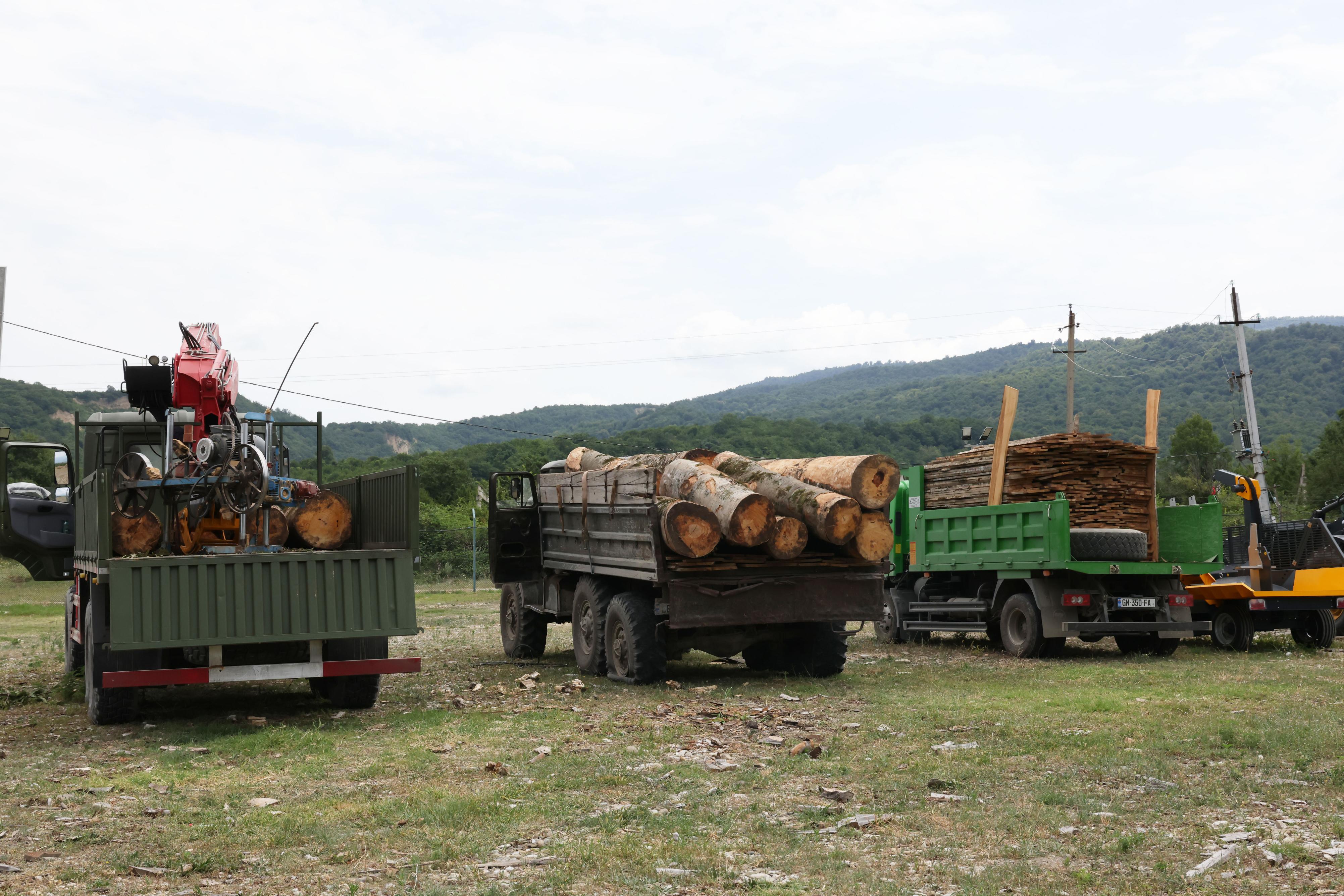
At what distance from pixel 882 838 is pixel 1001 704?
4.47m

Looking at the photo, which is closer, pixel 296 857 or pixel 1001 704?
pixel 296 857

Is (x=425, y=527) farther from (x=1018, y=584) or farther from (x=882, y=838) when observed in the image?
(x=882, y=838)

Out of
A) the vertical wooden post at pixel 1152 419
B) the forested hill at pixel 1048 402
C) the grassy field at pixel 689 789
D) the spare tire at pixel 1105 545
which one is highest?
the forested hill at pixel 1048 402

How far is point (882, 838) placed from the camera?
5.57m

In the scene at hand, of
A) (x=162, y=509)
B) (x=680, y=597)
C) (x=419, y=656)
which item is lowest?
(x=419, y=656)

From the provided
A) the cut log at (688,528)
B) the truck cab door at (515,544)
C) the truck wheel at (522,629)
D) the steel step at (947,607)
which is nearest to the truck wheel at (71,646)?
the truck cab door at (515,544)

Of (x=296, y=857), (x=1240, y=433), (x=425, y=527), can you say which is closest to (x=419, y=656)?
(x=296, y=857)

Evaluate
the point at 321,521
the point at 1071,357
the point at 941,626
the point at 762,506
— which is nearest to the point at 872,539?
the point at 762,506

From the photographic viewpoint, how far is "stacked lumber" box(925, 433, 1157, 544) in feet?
47.3

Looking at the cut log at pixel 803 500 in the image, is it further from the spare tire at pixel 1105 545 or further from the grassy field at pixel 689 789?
the spare tire at pixel 1105 545

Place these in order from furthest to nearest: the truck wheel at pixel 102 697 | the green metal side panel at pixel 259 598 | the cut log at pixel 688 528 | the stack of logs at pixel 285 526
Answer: the cut log at pixel 688 528, the stack of logs at pixel 285 526, the truck wheel at pixel 102 697, the green metal side panel at pixel 259 598

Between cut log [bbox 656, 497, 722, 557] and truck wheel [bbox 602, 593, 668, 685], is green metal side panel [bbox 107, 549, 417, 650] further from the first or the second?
truck wheel [bbox 602, 593, 668, 685]

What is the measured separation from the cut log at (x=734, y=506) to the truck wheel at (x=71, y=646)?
230 inches

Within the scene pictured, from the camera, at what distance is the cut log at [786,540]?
11016 millimetres
